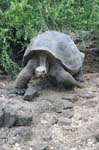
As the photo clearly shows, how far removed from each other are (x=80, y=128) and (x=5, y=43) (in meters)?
1.40

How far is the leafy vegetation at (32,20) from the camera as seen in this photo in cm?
467

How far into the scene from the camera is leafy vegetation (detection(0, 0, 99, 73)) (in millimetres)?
4672

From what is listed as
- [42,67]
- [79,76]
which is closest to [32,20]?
[79,76]

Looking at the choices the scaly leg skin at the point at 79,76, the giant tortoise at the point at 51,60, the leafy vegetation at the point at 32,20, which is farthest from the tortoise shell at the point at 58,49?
the leafy vegetation at the point at 32,20

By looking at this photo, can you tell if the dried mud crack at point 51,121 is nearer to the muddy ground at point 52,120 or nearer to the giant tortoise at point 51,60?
the muddy ground at point 52,120

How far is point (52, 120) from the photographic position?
12.1 feet

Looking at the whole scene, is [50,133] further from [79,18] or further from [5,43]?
[79,18]

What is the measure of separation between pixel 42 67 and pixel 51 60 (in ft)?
0.41

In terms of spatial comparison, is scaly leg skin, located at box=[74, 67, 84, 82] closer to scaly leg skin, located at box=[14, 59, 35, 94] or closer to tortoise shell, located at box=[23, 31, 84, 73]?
tortoise shell, located at box=[23, 31, 84, 73]

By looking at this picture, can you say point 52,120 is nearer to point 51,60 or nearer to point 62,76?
point 62,76

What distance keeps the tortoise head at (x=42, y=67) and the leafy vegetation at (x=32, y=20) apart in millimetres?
482

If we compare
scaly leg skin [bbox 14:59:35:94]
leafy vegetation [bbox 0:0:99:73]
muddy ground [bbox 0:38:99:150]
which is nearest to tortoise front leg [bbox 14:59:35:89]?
scaly leg skin [bbox 14:59:35:94]

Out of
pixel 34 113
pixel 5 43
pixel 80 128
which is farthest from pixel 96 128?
pixel 5 43

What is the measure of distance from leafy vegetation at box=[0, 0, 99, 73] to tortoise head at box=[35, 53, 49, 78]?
0.48 metres
